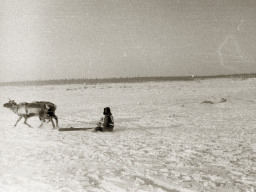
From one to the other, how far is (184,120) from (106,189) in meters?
9.54

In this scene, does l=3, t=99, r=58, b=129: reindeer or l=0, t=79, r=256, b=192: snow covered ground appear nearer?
l=0, t=79, r=256, b=192: snow covered ground

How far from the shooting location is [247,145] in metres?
8.63

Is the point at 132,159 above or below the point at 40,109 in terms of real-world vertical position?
below

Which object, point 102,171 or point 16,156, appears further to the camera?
point 16,156

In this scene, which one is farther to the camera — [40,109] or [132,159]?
[40,109]

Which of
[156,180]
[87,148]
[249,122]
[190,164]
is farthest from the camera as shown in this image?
[249,122]

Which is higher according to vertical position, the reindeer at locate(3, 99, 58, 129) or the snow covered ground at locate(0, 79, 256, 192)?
the reindeer at locate(3, 99, 58, 129)

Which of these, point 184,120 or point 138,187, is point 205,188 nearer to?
point 138,187

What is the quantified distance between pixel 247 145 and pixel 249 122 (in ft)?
15.7

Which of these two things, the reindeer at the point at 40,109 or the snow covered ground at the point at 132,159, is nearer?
the snow covered ground at the point at 132,159

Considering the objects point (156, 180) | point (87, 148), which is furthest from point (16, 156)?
point (156, 180)

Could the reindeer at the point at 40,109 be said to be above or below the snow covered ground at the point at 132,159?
above

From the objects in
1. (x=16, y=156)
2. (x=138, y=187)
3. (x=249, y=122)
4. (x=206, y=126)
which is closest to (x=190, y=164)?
(x=138, y=187)

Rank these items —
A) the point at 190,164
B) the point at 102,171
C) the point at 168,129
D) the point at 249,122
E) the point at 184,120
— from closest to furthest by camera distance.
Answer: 1. the point at 102,171
2. the point at 190,164
3. the point at 168,129
4. the point at 249,122
5. the point at 184,120
